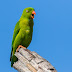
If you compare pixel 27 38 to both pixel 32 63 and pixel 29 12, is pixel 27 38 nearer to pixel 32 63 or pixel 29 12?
pixel 29 12

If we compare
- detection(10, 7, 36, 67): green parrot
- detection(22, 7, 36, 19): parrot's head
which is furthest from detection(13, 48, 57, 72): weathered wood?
detection(22, 7, 36, 19): parrot's head

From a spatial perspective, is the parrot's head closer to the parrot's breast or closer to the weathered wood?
the parrot's breast

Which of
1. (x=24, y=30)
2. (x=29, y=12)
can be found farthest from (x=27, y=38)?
(x=29, y=12)

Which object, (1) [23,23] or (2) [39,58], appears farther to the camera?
(1) [23,23]

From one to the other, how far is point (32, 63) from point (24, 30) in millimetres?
1650

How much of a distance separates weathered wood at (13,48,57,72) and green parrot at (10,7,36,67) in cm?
80

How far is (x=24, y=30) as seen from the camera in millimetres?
6457

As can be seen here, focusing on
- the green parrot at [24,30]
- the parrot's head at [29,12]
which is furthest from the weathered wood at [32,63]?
the parrot's head at [29,12]

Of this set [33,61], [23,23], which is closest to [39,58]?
[33,61]

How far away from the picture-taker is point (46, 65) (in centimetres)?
485

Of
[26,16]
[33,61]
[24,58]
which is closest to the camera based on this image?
[33,61]

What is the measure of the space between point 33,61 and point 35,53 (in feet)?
1.28

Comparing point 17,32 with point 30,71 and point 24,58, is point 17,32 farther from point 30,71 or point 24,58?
point 30,71

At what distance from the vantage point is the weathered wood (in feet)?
15.8
